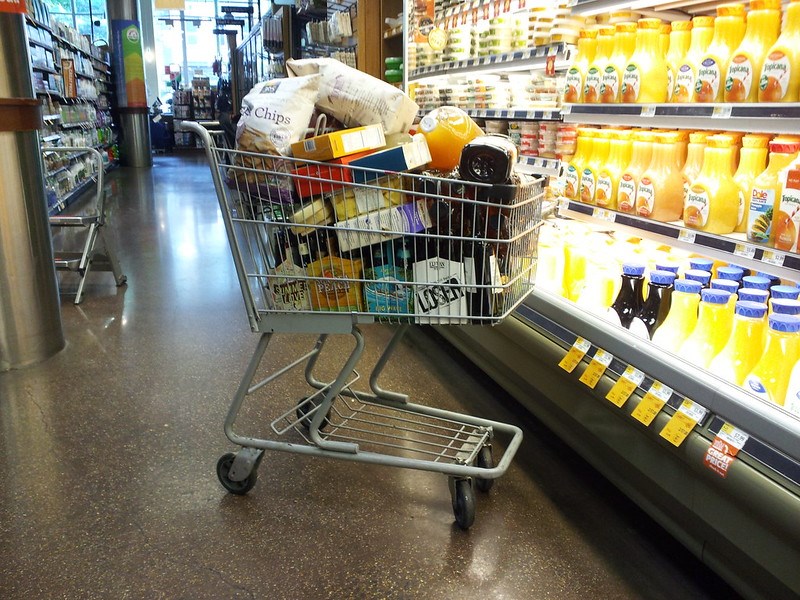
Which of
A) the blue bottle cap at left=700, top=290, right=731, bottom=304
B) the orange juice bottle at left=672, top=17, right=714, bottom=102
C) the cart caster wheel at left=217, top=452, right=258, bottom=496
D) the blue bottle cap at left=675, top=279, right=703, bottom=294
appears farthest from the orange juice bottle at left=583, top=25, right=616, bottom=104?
the cart caster wheel at left=217, top=452, right=258, bottom=496

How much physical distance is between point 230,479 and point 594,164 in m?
1.82

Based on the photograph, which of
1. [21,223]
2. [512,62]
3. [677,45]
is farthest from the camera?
[512,62]

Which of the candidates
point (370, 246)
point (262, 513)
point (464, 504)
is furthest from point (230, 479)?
point (370, 246)

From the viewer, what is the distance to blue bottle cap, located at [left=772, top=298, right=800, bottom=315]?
64.2 inches

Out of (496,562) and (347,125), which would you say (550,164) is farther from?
(496,562)

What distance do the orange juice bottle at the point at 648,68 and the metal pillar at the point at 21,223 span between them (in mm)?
2645

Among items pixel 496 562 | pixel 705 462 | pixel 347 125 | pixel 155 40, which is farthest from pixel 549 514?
pixel 155 40

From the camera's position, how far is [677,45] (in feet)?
7.58

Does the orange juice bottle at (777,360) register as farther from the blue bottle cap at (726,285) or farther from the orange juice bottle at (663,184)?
the orange juice bottle at (663,184)

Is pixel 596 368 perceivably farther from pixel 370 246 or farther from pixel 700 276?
pixel 370 246

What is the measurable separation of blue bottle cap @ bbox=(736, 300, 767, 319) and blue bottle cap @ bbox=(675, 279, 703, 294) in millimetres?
215

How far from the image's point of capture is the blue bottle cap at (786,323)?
5.20ft

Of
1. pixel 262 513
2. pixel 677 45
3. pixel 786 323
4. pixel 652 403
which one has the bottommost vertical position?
pixel 262 513

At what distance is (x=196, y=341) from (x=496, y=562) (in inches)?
91.5
